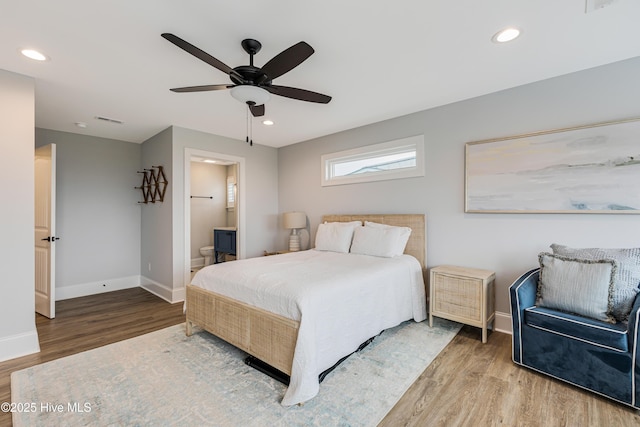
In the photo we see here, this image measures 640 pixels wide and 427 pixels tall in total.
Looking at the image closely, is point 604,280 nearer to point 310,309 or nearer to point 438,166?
point 438,166

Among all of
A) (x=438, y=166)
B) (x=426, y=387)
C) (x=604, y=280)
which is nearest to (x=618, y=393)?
(x=604, y=280)

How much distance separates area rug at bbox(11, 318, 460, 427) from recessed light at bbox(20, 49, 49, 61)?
8.28 ft

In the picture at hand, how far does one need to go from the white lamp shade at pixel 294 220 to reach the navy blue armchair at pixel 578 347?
3090mm

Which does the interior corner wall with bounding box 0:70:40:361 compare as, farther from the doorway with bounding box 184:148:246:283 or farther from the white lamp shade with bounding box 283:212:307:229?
the white lamp shade with bounding box 283:212:307:229

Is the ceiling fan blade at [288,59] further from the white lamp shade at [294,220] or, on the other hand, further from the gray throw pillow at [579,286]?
the white lamp shade at [294,220]

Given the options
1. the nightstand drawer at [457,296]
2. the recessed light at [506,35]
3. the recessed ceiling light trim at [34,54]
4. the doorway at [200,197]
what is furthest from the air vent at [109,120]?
the nightstand drawer at [457,296]

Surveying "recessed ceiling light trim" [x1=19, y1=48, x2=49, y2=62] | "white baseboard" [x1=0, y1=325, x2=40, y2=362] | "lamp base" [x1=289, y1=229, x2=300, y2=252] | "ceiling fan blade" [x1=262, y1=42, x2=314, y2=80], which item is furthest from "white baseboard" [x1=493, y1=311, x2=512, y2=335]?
"recessed ceiling light trim" [x1=19, y1=48, x2=49, y2=62]

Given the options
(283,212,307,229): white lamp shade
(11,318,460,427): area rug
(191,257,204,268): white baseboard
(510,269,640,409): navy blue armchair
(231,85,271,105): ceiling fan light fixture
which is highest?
(231,85,271,105): ceiling fan light fixture

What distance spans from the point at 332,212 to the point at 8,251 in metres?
3.62

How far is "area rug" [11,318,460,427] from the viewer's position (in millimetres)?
1759

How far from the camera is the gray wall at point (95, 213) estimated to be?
170 inches

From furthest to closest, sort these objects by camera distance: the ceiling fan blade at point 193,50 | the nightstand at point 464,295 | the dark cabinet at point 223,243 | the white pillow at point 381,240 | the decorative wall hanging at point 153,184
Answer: the dark cabinet at point 223,243, the decorative wall hanging at point 153,184, the white pillow at point 381,240, the nightstand at point 464,295, the ceiling fan blade at point 193,50

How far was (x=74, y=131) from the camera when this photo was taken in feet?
14.1

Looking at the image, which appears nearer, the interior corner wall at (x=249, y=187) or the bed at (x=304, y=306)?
the bed at (x=304, y=306)
